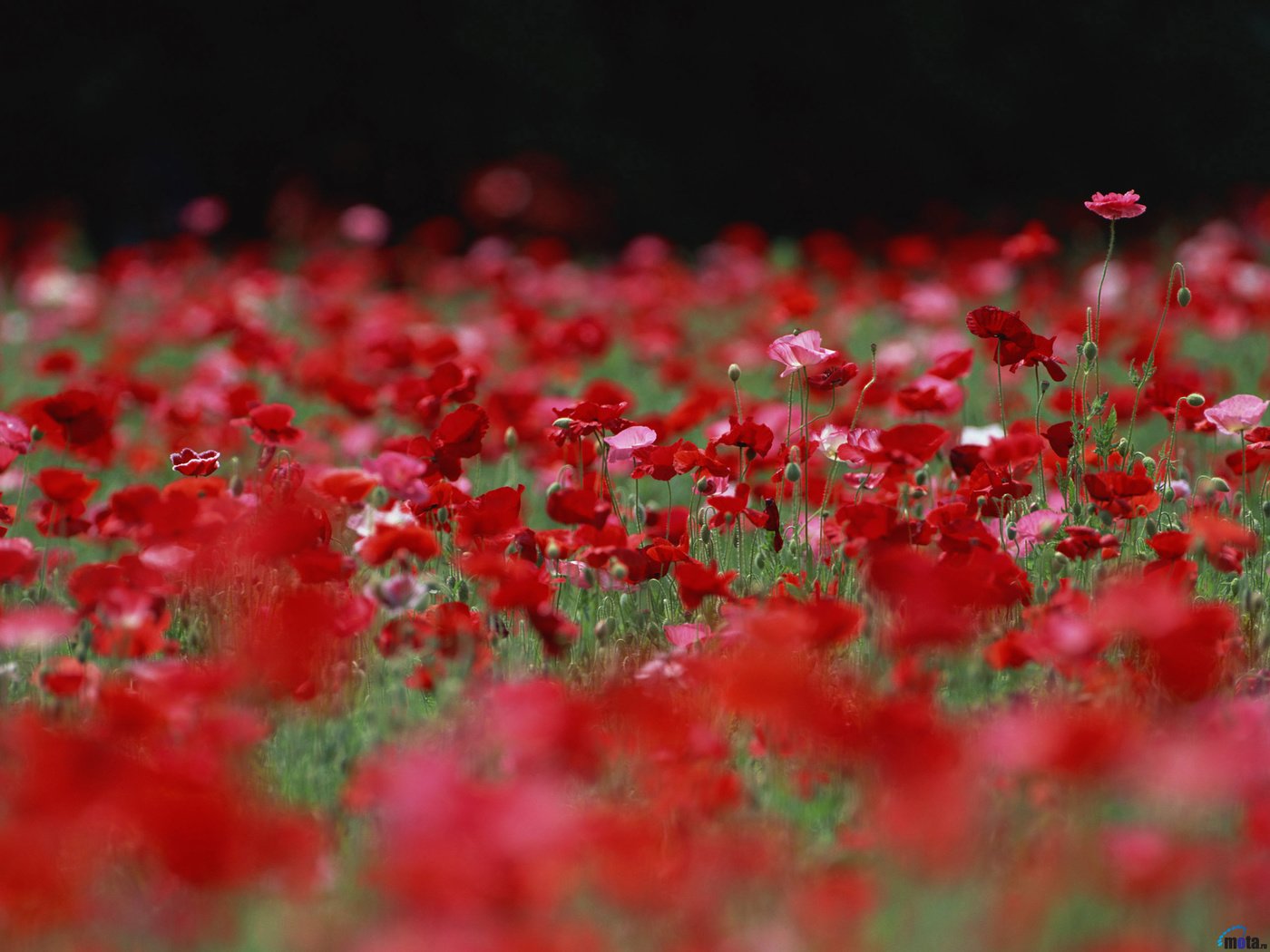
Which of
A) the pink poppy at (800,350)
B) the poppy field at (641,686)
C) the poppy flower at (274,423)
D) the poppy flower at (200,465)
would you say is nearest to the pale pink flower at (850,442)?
the poppy field at (641,686)

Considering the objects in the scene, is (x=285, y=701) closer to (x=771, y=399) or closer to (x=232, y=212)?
(x=771, y=399)

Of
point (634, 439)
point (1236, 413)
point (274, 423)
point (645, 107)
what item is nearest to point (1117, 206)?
point (1236, 413)

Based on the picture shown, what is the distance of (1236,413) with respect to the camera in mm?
2307

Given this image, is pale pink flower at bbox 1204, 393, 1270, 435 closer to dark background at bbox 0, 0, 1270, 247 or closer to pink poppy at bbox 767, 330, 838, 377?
pink poppy at bbox 767, 330, 838, 377

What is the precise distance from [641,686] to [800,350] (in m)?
0.69

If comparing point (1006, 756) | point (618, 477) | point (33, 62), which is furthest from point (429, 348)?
point (33, 62)

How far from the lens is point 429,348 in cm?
315

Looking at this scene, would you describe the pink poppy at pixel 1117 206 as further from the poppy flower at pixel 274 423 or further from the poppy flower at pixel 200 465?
the poppy flower at pixel 200 465

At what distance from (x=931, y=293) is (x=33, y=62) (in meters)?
5.89

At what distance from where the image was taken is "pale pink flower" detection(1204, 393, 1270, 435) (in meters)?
2.29

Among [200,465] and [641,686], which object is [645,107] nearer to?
[200,465]

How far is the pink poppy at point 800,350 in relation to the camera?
2.23m

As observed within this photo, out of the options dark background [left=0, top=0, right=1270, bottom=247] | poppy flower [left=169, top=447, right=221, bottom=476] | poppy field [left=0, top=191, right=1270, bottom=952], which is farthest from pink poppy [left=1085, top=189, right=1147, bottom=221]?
dark background [left=0, top=0, right=1270, bottom=247]

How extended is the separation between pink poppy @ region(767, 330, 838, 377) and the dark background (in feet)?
20.2
